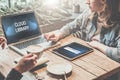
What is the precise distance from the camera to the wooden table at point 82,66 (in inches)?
64.9

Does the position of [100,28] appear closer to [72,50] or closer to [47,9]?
[72,50]

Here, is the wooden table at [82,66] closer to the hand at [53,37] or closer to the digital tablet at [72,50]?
the digital tablet at [72,50]

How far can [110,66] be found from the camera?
180cm

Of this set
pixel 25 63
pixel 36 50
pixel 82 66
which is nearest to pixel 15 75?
pixel 25 63

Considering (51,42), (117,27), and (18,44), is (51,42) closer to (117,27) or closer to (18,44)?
(18,44)

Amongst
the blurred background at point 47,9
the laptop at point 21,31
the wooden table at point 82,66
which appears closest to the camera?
the wooden table at point 82,66

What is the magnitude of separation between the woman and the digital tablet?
12 centimetres

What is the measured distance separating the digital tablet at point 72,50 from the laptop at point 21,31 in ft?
0.79

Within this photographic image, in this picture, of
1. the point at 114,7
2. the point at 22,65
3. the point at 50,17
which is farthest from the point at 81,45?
the point at 50,17

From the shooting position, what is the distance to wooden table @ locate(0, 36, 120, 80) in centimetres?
165

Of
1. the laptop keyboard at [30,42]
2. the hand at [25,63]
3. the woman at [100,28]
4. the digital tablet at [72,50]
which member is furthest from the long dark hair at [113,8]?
the hand at [25,63]

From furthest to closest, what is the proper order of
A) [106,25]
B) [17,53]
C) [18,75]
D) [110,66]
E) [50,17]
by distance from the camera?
1. [50,17]
2. [106,25]
3. [17,53]
4. [110,66]
5. [18,75]

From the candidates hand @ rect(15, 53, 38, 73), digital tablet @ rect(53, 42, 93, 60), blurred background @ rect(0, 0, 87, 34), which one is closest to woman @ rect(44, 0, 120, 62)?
digital tablet @ rect(53, 42, 93, 60)

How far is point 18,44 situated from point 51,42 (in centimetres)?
31
